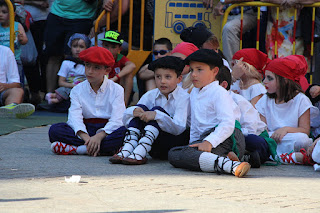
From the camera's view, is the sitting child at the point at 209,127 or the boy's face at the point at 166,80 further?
the boy's face at the point at 166,80

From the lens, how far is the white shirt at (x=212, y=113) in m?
3.93

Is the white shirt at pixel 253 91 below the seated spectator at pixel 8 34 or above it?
below

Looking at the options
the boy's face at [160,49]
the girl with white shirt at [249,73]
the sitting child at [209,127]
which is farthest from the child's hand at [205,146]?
the boy's face at [160,49]

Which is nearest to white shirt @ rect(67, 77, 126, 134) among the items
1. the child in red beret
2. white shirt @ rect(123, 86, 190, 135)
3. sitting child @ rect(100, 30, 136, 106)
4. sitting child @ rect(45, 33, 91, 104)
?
the child in red beret

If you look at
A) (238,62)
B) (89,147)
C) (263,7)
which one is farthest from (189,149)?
(263,7)

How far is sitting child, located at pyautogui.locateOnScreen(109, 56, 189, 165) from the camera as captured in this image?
429cm

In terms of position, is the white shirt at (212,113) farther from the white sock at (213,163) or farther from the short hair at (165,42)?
the short hair at (165,42)

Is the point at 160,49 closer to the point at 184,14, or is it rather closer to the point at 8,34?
the point at 184,14

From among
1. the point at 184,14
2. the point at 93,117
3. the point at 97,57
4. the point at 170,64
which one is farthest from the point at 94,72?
the point at 184,14

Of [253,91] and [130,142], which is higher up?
[253,91]

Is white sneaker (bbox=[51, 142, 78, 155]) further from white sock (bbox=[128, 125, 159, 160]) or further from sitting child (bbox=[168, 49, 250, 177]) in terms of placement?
sitting child (bbox=[168, 49, 250, 177])

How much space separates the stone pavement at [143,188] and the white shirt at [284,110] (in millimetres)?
633

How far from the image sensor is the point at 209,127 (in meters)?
4.12

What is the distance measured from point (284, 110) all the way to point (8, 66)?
400cm
